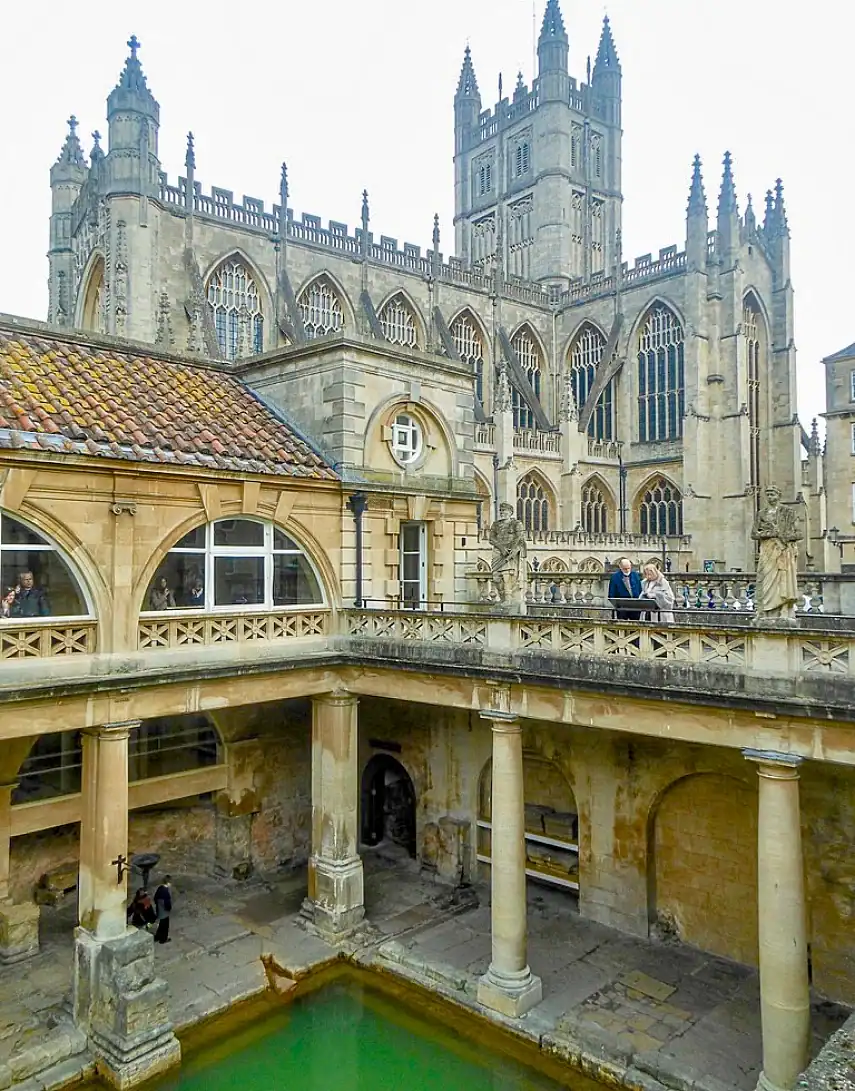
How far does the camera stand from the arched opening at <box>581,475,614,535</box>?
48750mm

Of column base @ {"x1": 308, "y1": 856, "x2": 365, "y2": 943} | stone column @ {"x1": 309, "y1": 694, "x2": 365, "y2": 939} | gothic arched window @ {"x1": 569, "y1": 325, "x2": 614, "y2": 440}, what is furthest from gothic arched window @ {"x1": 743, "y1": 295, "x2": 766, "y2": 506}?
column base @ {"x1": 308, "y1": 856, "x2": 365, "y2": 943}

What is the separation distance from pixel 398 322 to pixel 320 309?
5636mm

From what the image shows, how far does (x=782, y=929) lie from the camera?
32.4 ft

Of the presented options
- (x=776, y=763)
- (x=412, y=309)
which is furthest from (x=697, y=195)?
(x=776, y=763)

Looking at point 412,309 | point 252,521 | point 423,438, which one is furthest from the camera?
point 412,309

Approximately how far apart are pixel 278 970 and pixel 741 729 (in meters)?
9.35

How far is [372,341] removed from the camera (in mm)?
15953

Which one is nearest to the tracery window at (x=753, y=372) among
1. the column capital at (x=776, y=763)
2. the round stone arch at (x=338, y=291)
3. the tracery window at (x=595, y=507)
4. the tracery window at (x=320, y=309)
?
the tracery window at (x=595, y=507)

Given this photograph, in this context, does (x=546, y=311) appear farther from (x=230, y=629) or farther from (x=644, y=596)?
(x=230, y=629)

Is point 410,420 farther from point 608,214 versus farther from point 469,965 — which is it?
point 608,214

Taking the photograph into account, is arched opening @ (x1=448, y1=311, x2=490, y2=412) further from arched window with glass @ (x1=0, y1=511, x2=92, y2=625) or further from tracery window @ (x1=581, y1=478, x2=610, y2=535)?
arched window with glass @ (x1=0, y1=511, x2=92, y2=625)

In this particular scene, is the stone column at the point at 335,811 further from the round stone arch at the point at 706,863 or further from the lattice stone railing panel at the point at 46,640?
the round stone arch at the point at 706,863

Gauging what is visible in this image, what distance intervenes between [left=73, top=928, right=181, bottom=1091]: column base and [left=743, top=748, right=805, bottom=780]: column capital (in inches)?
372

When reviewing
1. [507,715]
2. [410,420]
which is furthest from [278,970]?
[410,420]
